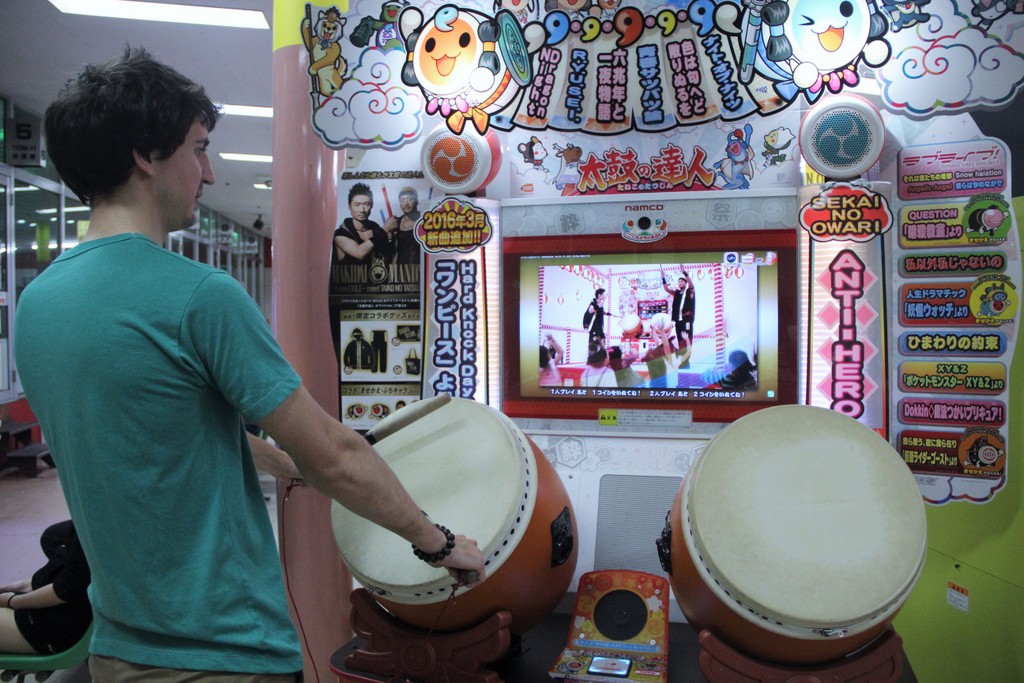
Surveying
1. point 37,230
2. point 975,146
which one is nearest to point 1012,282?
point 975,146

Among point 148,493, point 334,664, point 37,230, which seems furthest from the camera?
point 37,230

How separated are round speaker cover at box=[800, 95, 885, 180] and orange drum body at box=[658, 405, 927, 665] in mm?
768

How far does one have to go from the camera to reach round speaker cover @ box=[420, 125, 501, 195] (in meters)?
2.35

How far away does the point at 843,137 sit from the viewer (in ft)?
6.89

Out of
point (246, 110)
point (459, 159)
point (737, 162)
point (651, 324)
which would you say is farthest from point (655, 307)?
point (246, 110)

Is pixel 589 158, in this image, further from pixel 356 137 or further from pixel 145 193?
pixel 145 193

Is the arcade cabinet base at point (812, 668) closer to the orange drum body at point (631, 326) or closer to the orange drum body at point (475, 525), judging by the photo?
the orange drum body at point (475, 525)

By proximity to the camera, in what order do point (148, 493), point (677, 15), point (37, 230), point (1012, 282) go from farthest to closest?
point (37, 230) < point (677, 15) < point (1012, 282) < point (148, 493)

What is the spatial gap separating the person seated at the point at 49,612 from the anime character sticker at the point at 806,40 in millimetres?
2859

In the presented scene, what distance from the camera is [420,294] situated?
250 centimetres

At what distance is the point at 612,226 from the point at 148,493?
1574 millimetres

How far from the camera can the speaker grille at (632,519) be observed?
216 cm

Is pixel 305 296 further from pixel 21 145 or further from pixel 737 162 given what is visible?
pixel 21 145

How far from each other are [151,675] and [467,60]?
6.38 feet
